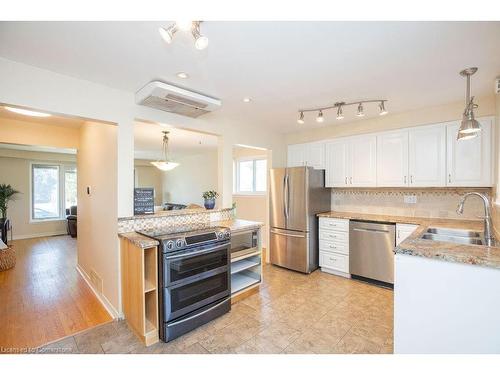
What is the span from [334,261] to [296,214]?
893 millimetres

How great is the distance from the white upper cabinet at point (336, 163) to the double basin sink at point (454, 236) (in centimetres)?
→ 139

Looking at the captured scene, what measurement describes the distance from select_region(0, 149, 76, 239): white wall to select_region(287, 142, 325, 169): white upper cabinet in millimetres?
6422

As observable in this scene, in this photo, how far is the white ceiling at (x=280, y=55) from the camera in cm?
149

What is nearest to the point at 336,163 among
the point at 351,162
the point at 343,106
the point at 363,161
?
the point at 351,162

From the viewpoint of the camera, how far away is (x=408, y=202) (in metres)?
3.42

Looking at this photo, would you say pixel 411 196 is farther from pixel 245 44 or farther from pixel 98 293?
pixel 98 293

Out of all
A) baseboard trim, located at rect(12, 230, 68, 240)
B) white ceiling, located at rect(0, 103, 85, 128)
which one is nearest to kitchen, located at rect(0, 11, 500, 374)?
white ceiling, located at rect(0, 103, 85, 128)

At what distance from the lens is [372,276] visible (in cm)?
321

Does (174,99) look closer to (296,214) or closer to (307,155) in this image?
(296,214)

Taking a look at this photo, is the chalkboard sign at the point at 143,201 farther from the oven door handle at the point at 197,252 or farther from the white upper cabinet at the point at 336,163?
the white upper cabinet at the point at 336,163

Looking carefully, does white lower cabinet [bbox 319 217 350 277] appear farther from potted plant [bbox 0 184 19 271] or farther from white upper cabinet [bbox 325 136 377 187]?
potted plant [bbox 0 184 19 271]
